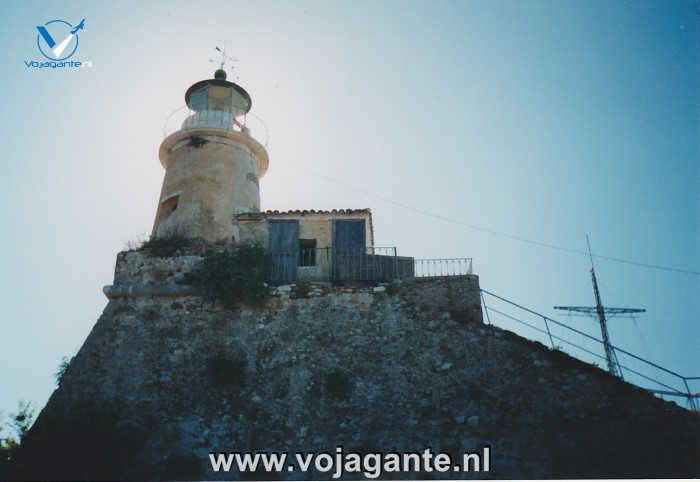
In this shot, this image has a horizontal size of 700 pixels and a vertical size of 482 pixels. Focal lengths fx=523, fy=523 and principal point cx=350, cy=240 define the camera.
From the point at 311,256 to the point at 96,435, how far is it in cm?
784

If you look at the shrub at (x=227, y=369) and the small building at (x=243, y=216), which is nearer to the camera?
the shrub at (x=227, y=369)

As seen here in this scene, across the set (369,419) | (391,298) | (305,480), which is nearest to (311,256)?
(391,298)

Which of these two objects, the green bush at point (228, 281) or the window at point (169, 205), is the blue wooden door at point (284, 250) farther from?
the window at point (169, 205)

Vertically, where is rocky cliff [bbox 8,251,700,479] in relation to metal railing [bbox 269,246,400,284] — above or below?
below

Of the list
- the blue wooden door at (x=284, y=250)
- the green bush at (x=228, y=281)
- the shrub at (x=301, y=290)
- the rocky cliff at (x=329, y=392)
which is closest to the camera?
the rocky cliff at (x=329, y=392)

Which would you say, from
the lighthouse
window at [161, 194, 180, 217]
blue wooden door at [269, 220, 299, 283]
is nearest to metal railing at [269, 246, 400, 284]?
blue wooden door at [269, 220, 299, 283]

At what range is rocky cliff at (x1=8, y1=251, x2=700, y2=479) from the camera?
11312 mm

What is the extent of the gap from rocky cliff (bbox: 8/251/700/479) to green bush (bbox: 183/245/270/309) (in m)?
0.33

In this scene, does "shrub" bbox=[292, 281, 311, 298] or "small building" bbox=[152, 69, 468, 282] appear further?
"small building" bbox=[152, 69, 468, 282]

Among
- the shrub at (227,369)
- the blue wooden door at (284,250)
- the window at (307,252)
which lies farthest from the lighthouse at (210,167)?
the shrub at (227,369)

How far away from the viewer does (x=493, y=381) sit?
12.9m

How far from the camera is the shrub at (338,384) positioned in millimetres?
13172

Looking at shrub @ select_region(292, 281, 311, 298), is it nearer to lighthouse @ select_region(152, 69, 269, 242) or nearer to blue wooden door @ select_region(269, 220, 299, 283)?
blue wooden door @ select_region(269, 220, 299, 283)

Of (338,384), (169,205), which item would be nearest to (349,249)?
(338,384)
